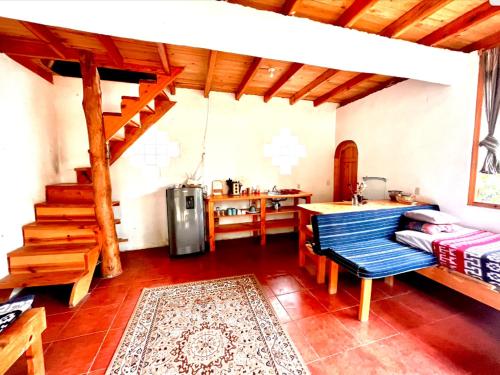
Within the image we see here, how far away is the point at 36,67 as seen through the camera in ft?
8.89

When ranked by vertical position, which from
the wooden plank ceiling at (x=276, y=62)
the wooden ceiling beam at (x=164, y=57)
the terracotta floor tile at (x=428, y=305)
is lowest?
the terracotta floor tile at (x=428, y=305)

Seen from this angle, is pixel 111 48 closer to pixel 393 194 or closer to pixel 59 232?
pixel 59 232

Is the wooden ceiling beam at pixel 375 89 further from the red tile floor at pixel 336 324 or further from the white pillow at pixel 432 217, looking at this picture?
the red tile floor at pixel 336 324

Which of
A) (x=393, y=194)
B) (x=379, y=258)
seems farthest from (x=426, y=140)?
(x=379, y=258)

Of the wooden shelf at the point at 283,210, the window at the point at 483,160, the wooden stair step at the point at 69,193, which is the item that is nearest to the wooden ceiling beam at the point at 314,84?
the window at the point at 483,160

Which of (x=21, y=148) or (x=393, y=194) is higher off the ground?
(x=21, y=148)

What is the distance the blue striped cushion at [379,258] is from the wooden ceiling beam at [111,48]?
3063mm

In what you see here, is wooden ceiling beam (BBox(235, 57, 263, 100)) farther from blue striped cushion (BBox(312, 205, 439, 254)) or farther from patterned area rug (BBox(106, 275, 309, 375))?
patterned area rug (BBox(106, 275, 309, 375))

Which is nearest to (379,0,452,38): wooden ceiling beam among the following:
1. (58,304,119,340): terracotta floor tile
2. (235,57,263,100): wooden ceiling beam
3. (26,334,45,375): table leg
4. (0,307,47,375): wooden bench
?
(235,57,263,100): wooden ceiling beam

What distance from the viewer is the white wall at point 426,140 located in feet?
7.95

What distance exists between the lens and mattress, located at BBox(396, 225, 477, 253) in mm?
2094

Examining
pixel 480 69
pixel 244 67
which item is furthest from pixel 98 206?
pixel 480 69

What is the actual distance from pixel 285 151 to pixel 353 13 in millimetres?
2714

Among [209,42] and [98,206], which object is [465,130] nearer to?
[209,42]
